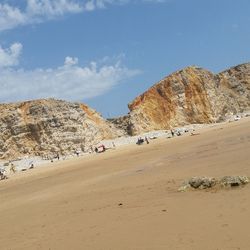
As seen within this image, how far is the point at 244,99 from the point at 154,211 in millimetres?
65362

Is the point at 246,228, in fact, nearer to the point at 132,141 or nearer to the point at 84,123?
the point at 132,141

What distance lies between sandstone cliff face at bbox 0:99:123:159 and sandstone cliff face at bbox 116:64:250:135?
7.87 m

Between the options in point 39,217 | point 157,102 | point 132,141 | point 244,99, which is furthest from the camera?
point 244,99

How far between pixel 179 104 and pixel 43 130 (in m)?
19.8

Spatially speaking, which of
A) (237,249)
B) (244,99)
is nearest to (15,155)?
(244,99)

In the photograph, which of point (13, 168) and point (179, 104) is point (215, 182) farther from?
point (179, 104)

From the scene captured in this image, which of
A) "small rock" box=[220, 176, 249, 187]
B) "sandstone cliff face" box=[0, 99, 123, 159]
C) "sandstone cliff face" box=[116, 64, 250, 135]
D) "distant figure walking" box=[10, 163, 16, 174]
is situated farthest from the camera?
"sandstone cliff face" box=[116, 64, 250, 135]

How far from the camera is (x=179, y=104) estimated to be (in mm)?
63031

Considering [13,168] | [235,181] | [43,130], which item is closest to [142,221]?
[235,181]

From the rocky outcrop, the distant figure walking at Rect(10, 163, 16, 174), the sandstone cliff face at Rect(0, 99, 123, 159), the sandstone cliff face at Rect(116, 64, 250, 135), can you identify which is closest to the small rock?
the rocky outcrop

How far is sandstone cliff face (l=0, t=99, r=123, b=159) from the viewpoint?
50906mm

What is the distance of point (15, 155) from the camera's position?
1980 inches

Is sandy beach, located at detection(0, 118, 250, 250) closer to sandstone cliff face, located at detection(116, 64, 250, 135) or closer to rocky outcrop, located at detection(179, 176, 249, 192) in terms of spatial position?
rocky outcrop, located at detection(179, 176, 249, 192)

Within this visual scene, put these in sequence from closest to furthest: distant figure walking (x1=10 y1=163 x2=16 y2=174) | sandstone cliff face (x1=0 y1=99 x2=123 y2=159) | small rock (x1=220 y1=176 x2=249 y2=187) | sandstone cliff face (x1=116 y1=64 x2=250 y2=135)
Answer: small rock (x1=220 y1=176 x2=249 y2=187)
distant figure walking (x1=10 y1=163 x2=16 y2=174)
sandstone cliff face (x1=0 y1=99 x2=123 y2=159)
sandstone cliff face (x1=116 y1=64 x2=250 y2=135)
